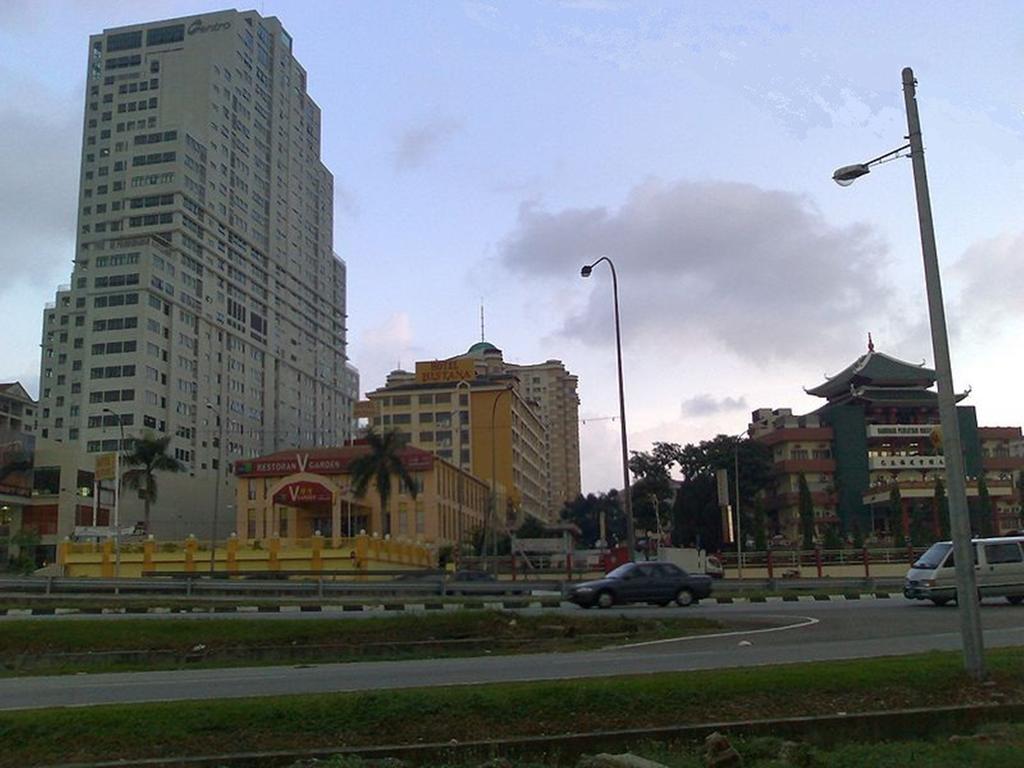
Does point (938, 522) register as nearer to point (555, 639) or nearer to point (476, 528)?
point (476, 528)

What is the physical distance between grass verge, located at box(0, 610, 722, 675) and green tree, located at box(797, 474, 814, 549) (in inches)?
2330

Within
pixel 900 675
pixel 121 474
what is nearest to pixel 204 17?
pixel 121 474

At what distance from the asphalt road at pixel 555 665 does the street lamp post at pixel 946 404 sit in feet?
11.6

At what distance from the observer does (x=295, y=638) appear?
19922mm

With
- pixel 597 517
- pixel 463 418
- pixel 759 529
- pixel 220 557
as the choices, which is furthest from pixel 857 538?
pixel 597 517

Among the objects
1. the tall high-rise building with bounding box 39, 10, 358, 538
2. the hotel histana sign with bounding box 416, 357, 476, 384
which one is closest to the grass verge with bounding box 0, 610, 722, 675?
the tall high-rise building with bounding box 39, 10, 358, 538

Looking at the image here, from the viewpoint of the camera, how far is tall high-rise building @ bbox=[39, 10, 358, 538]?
350ft

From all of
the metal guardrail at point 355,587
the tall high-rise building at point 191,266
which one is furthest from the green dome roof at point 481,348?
the metal guardrail at point 355,587

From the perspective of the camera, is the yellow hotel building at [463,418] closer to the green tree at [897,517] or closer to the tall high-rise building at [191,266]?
the tall high-rise building at [191,266]

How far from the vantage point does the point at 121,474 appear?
3039 inches

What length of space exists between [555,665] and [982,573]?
15480mm

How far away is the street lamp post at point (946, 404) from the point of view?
37.3 ft

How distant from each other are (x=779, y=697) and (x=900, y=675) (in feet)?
5.71

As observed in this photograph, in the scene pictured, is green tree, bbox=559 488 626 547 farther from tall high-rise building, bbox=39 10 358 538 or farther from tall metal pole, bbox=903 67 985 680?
tall metal pole, bbox=903 67 985 680
